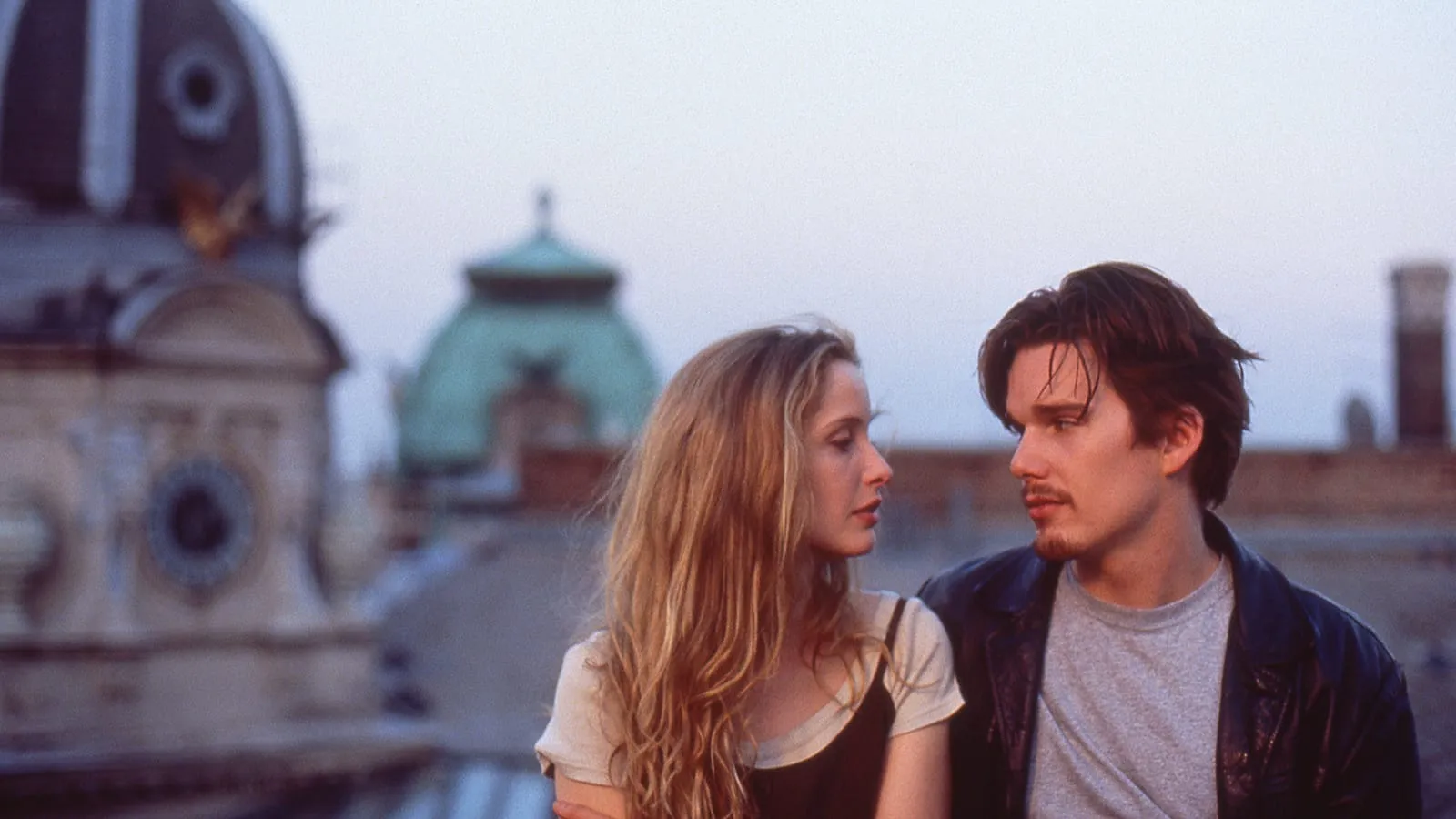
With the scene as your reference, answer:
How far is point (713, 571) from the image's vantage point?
421cm

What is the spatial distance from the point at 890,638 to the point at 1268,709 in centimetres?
76

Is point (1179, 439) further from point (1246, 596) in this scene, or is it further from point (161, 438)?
point (161, 438)

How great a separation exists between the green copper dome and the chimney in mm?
16105

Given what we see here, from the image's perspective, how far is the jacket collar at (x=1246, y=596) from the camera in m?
4.40

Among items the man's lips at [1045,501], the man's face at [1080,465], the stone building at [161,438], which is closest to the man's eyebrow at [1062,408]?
the man's face at [1080,465]

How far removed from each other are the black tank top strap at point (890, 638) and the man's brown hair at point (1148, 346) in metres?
0.57

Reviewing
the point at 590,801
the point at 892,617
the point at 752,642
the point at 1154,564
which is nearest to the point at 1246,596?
the point at 1154,564

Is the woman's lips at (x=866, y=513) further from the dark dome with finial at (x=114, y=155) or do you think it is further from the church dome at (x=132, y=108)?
the church dome at (x=132, y=108)

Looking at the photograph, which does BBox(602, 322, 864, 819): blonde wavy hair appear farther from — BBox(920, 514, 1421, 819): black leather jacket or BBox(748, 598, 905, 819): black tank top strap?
BBox(920, 514, 1421, 819): black leather jacket

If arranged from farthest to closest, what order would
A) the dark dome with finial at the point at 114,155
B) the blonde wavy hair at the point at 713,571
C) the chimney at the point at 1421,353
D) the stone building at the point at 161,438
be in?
the dark dome with finial at the point at 114,155 → the stone building at the point at 161,438 → the chimney at the point at 1421,353 → the blonde wavy hair at the point at 713,571

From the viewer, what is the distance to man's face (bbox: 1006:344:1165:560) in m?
4.46

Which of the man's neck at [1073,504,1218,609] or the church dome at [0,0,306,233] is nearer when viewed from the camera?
the man's neck at [1073,504,1218,609]

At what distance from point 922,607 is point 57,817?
2239 cm

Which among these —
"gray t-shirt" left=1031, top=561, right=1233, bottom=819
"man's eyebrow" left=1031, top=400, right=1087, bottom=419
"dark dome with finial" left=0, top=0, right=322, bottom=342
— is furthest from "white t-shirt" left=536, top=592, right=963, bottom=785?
"dark dome with finial" left=0, top=0, right=322, bottom=342
